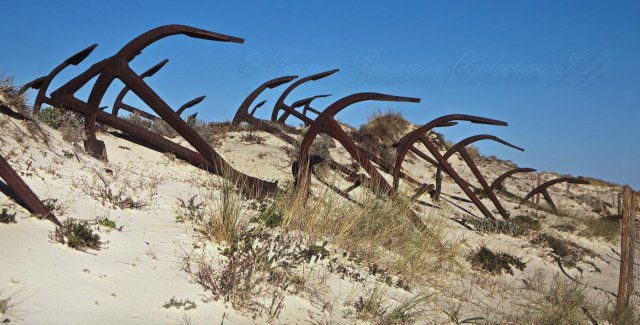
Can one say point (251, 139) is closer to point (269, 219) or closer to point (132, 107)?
point (132, 107)

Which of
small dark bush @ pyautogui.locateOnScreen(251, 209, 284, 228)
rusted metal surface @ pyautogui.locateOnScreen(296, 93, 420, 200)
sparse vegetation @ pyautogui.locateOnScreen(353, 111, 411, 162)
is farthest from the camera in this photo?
sparse vegetation @ pyautogui.locateOnScreen(353, 111, 411, 162)

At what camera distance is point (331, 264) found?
13.6 ft

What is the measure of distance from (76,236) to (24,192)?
0.52 m

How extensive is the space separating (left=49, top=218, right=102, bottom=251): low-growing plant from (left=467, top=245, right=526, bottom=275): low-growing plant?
4.38 m

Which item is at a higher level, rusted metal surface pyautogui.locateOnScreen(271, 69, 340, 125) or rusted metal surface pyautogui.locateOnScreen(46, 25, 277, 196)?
rusted metal surface pyautogui.locateOnScreen(271, 69, 340, 125)

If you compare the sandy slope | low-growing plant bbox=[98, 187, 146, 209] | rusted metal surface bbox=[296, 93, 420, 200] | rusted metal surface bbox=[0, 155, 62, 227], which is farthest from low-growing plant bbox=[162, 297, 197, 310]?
rusted metal surface bbox=[296, 93, 420, 200]

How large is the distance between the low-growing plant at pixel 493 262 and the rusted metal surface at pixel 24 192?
4.62 m

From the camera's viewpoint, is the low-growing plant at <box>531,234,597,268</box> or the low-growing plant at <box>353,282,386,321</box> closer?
the low-growing plant at <box>353,282,386,321</box>

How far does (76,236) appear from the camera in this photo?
3.18 meters

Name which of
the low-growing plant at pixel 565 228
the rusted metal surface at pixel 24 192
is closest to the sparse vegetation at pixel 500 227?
the low-growing plant at pixel 565 228

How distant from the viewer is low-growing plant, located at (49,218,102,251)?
10.3 ft

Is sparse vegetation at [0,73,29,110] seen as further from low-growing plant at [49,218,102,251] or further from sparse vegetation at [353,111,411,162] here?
sparse vegetation at [353,111,411,162]

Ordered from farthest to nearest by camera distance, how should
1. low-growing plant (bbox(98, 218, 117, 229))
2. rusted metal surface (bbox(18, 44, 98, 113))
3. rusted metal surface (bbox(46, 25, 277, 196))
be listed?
rusted metal surface (bbox(18, 44, 98, 113)) < rusted metal surface (bbox(46, 25, 277, 196)) < low-growing plant (bbox(98, 218, 117, 229))

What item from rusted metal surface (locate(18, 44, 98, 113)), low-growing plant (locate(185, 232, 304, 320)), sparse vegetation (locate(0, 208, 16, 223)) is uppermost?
rusted metal surface (locate(18, 44, 98, 113))
